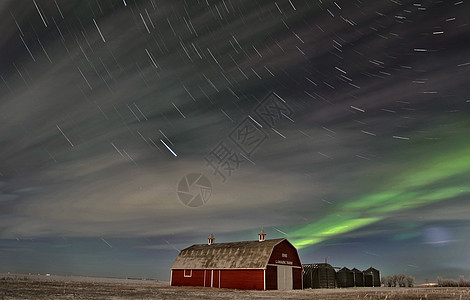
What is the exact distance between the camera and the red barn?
43.6m

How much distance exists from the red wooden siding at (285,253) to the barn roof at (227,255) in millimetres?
695

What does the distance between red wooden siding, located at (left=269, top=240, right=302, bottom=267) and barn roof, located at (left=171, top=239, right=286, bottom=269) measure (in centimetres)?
69

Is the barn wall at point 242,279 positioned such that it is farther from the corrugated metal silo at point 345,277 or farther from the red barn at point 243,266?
the corrugated metal silo at point 345,277

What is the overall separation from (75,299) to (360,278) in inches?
2077

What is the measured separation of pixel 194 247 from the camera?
182 ft

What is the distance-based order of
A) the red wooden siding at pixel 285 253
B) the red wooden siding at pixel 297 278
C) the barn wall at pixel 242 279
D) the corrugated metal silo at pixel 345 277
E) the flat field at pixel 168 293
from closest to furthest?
the flat field at pixel 168 293
the barn wall at pixel 242 279
the red wooden siding at pixel 285 253
the red wooden siding at pixel 297 278
the corrugated metal silo at pixel 345 277

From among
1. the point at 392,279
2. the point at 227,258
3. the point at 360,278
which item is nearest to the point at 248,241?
the point at 227,258

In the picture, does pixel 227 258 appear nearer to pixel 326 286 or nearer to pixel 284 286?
pixel 284 286

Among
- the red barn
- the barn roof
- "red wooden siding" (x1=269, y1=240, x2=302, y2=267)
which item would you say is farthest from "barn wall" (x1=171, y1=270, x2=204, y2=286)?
"red wooden siding" (x1=269, y1=240, x2=302, y2=267)

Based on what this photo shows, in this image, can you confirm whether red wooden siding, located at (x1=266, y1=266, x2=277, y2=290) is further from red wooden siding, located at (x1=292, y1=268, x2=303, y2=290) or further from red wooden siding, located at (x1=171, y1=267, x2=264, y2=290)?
red wooden siding, located at (x1=292, y1=268, x2=303, y2=290)

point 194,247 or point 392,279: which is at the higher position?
point 194,247

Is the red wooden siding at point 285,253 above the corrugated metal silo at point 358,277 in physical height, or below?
above

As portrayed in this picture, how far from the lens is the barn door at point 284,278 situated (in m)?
44.8

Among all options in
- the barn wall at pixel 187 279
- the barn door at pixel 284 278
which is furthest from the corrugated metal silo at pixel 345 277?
the barn wall at pixel 187 279
